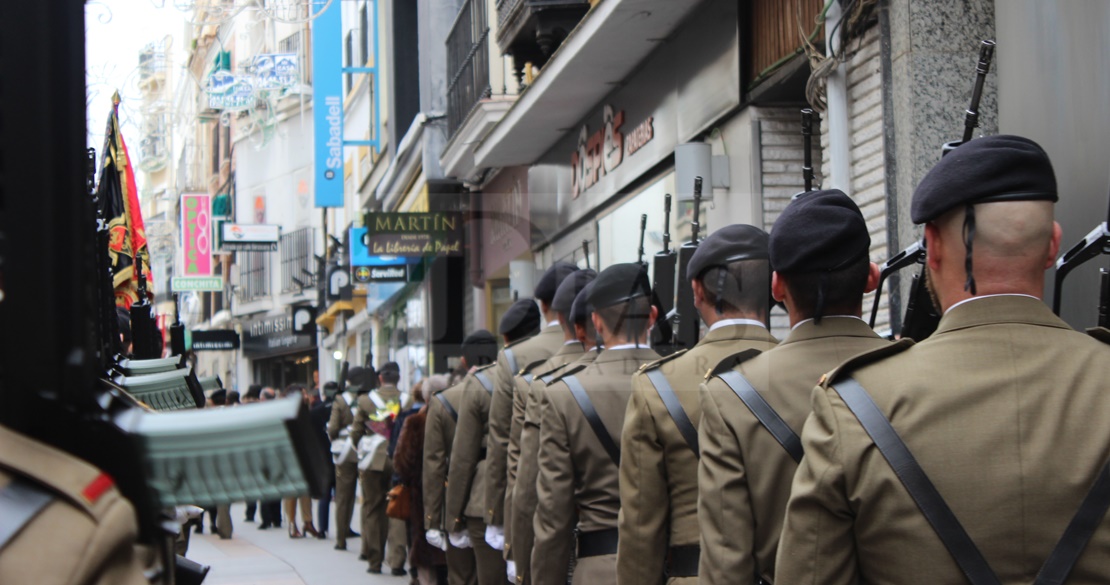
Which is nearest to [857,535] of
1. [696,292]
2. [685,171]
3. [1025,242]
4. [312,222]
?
[1025,242]

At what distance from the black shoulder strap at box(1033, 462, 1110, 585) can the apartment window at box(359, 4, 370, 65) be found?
96.4 ft

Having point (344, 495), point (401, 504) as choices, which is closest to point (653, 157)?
point (401, 504)

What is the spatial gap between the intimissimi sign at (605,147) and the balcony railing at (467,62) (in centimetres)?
213

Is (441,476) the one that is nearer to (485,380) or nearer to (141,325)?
(485,380)

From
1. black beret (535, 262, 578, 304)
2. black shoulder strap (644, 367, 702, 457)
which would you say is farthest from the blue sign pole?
black shoulder strap (644, 367, 702, 457)

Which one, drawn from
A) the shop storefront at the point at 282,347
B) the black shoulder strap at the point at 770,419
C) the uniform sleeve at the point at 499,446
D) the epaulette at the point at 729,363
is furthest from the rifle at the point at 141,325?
the shop storefront at the point at 282,347

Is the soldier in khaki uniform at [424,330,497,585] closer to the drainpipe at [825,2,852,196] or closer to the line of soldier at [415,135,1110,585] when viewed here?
the drainpipe at [825,2,852,196]

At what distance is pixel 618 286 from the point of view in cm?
622

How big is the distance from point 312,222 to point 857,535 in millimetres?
41355

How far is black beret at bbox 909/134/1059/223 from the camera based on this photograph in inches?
110

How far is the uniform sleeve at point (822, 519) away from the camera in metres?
2.74

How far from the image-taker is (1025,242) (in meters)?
2.79

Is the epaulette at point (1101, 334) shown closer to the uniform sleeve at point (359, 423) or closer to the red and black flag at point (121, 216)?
the red and black flag at point (121, 216)

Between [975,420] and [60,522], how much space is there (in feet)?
5.88
